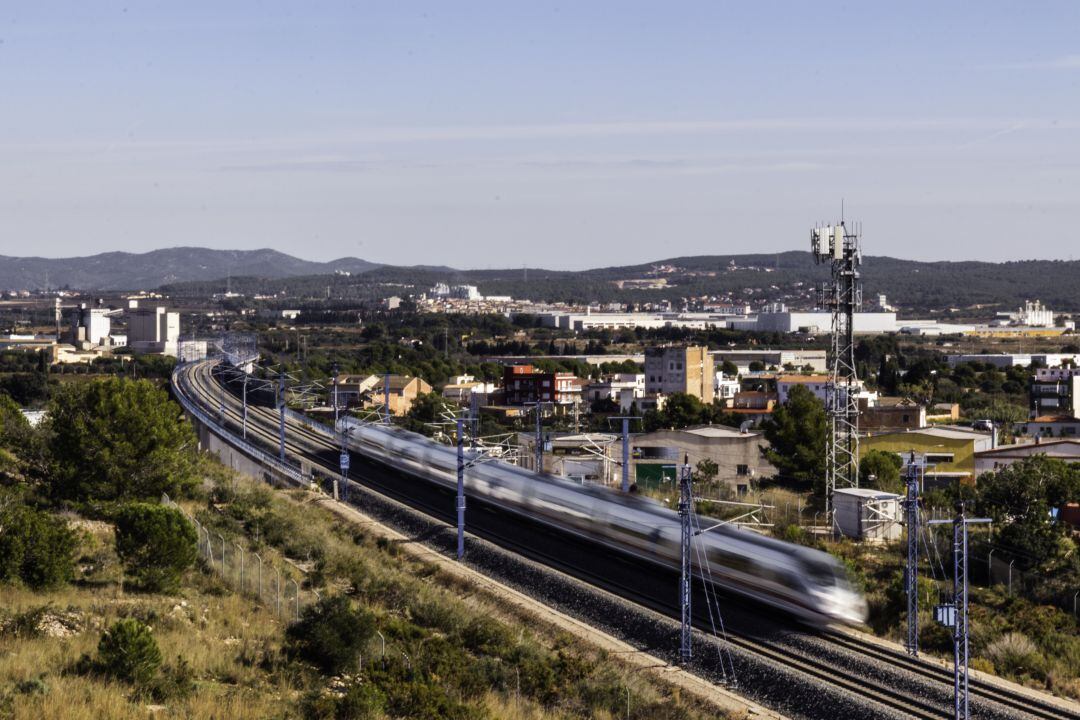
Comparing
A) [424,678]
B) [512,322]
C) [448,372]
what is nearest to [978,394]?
[448,372]

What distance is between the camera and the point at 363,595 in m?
25.6

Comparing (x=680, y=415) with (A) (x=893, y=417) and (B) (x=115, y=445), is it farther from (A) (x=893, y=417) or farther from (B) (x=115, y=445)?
(B) (x=115, y=445)

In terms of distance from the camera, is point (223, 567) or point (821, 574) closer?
point (821, 574)

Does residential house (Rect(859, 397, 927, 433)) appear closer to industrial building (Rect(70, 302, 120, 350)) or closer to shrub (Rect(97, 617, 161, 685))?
shrub (Rect(97, 617, 161, 685))

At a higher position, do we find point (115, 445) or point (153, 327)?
point (153, 327)

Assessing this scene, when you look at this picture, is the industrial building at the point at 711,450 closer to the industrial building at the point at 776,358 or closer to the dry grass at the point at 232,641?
the dry grass at the point at 232,641

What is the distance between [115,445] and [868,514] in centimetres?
1790

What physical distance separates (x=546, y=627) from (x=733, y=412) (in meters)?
45.2

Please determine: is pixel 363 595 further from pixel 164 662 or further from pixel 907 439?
pixel 907 439

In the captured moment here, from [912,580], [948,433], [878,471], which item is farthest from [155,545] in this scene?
[948,433]

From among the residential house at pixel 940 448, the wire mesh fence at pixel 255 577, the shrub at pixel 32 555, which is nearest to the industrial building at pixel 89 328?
the residential house at pixel 940 448

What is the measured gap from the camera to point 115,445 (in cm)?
3186

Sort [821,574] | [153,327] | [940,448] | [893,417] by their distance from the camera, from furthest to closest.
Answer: [153,327] < [893,417] < [940,448] < [821,574]

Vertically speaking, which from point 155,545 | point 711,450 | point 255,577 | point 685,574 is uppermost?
point 155,545
